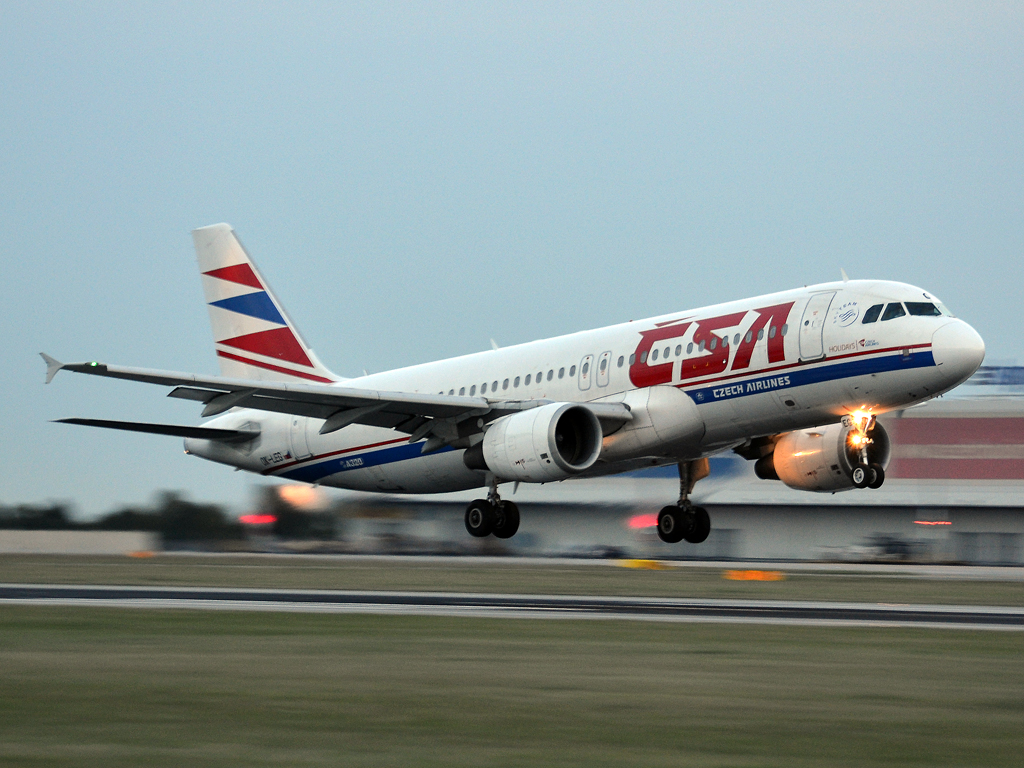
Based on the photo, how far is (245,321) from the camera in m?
40.7

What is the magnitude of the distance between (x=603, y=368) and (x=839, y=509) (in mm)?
47457

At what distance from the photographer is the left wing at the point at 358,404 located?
29.1 m

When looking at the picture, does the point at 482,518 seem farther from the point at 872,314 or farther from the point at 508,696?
the point at 508,696

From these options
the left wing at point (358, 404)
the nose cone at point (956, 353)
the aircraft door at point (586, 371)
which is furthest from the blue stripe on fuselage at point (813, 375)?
the aircraft door at point (586, 371)

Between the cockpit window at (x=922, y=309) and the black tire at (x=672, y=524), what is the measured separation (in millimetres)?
9389

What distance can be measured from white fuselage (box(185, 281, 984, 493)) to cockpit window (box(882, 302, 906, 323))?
87 mm

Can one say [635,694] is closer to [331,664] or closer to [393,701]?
[393,701]

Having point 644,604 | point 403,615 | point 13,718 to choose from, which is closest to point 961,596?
point 644,604

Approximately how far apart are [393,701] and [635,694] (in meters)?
2.36

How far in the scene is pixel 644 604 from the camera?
79.0ft

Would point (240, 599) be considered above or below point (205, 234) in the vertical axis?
below

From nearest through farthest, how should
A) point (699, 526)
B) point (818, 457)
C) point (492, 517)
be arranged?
point (492, 517)
point (818, 457)
point (699, 526)

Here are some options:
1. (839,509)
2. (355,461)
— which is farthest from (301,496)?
(839,509)

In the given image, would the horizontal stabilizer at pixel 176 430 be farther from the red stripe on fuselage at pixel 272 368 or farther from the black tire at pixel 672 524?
the black tire at pixel 672 524
